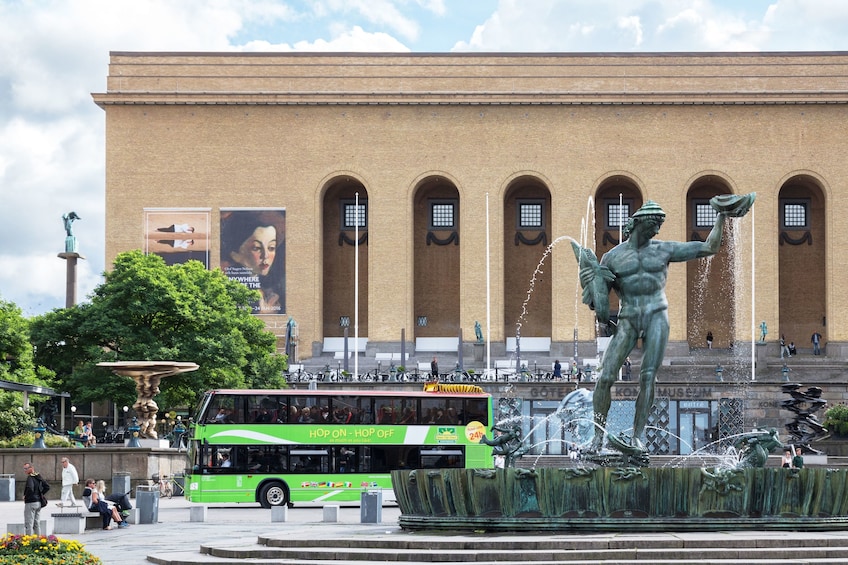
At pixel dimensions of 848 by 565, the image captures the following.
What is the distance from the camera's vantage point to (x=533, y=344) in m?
60.0

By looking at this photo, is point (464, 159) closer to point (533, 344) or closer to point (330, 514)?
point (533, 344)

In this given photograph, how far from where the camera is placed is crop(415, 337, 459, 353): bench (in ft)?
196

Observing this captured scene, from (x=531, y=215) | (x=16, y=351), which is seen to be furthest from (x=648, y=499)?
(x=531, y=215)

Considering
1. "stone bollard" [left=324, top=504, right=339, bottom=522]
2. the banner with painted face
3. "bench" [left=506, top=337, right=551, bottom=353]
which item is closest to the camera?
"stone bollard" [left=324, top=504, right=339, bottom=522]

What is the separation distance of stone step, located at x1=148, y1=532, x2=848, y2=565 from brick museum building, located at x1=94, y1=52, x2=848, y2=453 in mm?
42523

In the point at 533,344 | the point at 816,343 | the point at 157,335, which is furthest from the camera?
the point at 533,344

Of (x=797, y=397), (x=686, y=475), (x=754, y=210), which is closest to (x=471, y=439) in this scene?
(x=797, y=397)

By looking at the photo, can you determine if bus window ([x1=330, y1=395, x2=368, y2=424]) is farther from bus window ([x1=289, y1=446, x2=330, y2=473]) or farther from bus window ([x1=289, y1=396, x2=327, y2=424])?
bus window ([x1=289, y1=446, x2=330, y2=473])

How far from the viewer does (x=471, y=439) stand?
30.4 meters

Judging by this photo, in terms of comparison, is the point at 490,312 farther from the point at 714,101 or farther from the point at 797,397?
the point at 797,397

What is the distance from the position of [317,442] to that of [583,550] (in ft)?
54.8

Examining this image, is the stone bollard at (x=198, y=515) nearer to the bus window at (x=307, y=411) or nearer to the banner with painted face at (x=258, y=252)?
the bus window at (x=307, y=411)

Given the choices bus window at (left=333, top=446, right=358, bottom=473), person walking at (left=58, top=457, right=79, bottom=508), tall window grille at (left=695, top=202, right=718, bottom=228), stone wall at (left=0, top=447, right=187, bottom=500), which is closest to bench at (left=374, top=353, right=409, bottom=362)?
tall window grille at (left=695, top=202, right=718, bottom=228)

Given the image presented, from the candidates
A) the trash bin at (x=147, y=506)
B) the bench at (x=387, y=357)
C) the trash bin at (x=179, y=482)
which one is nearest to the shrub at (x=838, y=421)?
the trash bin at (x=179, y=482)
